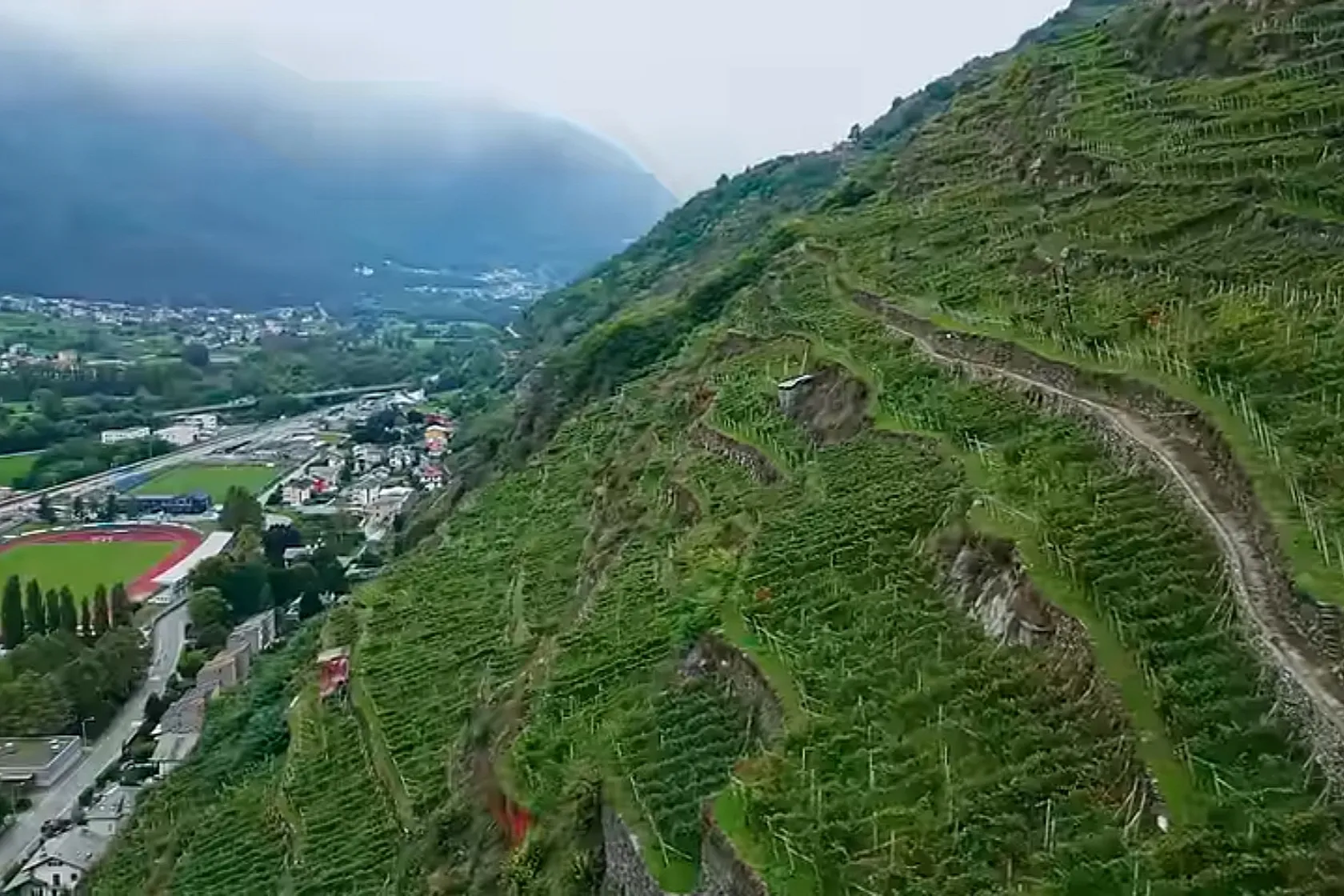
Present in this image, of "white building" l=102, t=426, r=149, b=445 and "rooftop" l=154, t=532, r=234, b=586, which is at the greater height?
"rooftop" l=154, t=532, r=234, b=586

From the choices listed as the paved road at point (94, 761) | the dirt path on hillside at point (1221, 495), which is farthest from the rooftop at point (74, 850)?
the dirt path on hillside at point (1221, 495)

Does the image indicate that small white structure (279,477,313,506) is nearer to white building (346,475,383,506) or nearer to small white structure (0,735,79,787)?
white building (346,475,383,506)

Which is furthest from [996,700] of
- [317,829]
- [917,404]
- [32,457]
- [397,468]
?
[32,457]

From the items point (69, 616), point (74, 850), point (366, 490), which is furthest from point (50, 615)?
point (366, 490)

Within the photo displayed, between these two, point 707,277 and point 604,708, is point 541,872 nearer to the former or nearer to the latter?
point 604,708

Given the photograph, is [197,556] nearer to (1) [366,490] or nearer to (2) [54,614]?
(1) [366,490]

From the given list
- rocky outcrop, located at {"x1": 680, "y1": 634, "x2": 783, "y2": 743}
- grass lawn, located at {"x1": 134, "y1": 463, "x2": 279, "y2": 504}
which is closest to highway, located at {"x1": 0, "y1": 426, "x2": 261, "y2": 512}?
grass lawn, located at {"x1": 134, "y1": 463, "x2": 279, "y2": 504}

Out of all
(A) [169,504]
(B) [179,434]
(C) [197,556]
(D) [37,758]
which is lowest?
(B) [179,434]
